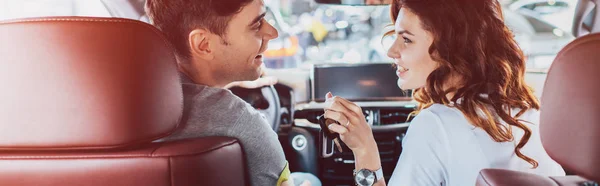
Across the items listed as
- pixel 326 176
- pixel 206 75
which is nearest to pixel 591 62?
pixel 206 75

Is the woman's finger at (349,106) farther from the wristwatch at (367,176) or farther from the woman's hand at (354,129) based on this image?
the wristwatch at (367,176)

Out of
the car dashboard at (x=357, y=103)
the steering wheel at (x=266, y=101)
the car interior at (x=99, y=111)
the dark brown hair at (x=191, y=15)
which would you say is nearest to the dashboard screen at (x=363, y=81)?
the car dashboard at (x=357, y=103)

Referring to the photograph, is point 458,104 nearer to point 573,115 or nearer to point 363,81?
point 573,115

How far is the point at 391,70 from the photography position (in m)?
4.31

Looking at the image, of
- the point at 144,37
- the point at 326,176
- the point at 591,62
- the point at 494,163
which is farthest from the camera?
the point at 326,176

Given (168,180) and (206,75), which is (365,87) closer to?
(206,75)

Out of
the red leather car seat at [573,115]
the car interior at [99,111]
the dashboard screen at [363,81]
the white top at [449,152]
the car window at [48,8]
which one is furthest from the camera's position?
the dashboard screen at [363,81]

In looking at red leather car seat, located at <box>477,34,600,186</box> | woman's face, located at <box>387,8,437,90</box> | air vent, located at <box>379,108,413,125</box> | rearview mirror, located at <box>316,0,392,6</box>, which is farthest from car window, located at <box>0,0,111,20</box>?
red leather car seat, located at <box>477,34,600,186</box>

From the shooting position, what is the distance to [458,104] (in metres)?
1.48

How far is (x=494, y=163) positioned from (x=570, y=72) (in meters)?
0.49

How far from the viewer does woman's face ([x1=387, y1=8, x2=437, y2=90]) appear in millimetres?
1619

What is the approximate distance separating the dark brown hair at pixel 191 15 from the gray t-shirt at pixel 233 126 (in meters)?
0.17

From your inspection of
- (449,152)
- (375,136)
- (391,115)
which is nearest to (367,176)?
(449,152)

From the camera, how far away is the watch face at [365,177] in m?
1.68
